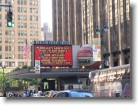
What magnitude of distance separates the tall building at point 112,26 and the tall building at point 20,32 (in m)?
21.4

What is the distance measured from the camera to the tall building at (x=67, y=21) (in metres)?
71.2

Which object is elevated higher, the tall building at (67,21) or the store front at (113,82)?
the tall building at (67,21)

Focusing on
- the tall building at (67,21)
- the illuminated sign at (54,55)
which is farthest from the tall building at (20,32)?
the illuminated sign at (54,55)

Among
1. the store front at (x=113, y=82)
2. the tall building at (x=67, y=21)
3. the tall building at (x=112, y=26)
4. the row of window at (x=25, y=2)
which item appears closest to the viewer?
the store front at (x=113, y=82)

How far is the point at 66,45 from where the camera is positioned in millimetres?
67125

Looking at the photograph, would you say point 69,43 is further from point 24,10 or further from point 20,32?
point 20,32

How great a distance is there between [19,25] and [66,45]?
25430 millimetres

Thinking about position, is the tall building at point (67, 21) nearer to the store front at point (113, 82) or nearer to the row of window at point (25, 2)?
the row of window at point (25, 2)

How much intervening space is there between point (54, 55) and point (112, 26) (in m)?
13.8

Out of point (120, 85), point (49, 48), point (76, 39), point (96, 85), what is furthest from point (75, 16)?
point (120, 85)

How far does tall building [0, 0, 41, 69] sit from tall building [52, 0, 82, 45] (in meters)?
4.03

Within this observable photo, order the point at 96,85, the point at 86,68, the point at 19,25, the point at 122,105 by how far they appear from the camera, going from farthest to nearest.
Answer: the point at 19,25
the point at 86,68
the point at 96,85
the point at 122,105

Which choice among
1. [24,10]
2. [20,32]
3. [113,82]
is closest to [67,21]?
[24,10]

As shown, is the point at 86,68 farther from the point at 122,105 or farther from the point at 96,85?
the point at 122,105
